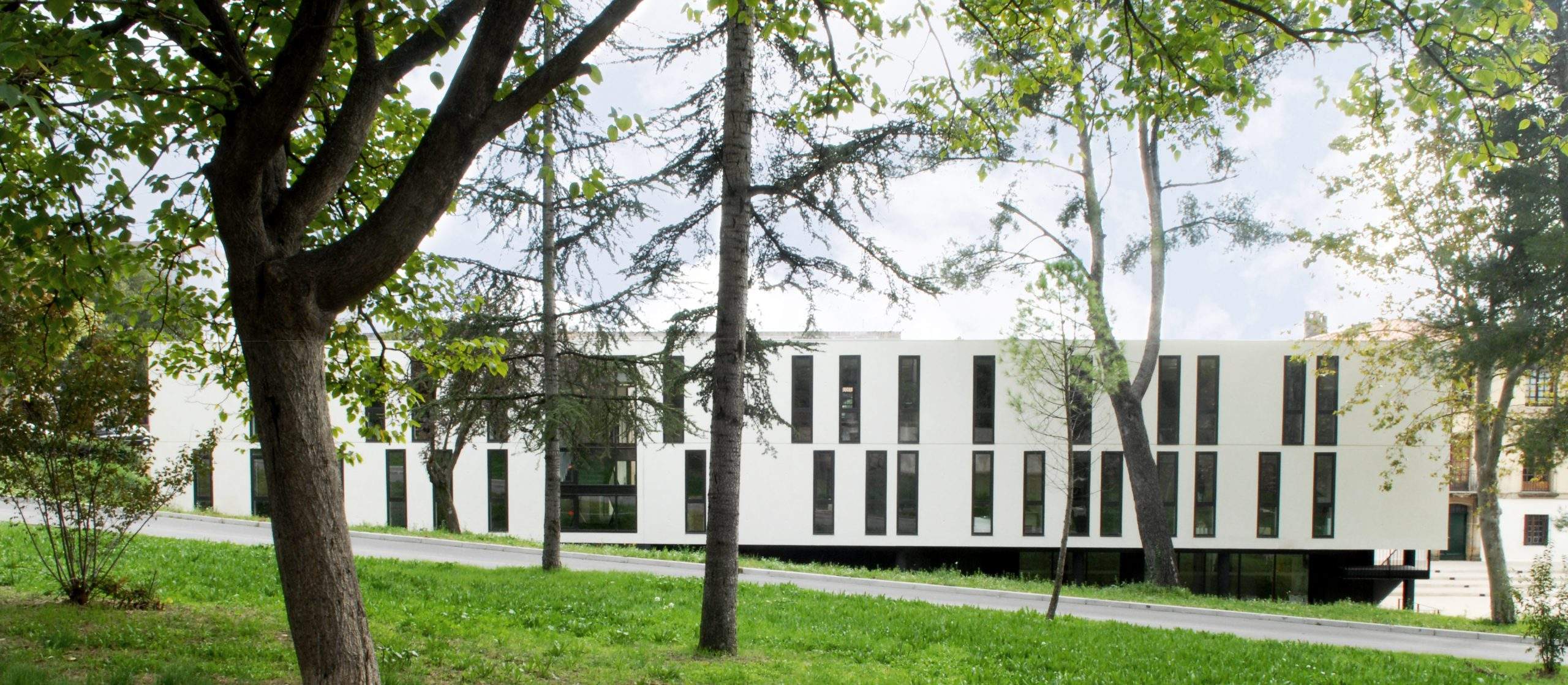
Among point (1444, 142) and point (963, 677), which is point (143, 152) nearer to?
point (963, 677)

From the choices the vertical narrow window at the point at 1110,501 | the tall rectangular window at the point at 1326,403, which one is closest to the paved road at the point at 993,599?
the vertical narrow window at the point at 1110,501

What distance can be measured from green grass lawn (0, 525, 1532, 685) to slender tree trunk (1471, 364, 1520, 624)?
755 cm

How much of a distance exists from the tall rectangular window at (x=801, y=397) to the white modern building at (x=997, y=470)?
42mm

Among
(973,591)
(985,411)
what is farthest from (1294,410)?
(973,591)

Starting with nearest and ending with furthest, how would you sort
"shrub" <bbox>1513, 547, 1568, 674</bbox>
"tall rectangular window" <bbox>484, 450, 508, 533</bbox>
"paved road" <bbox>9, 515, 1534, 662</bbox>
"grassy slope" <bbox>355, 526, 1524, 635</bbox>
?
1. "shrub" <bbox>1513, 547, 1568, 674</bbox>
2. "paved road" <bbox>9, 515, 1534, 662</bbox>
3. "grassy slope" <bbox>355, 526, 1524, 635</bbox>
4. "tall rectangular window" <bbox>484, 450, 508, 533</bbox>

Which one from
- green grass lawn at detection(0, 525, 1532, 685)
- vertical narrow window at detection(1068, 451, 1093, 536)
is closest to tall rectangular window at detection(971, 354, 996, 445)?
vertical narrow window at detection(1068, 451, 1093, 536)

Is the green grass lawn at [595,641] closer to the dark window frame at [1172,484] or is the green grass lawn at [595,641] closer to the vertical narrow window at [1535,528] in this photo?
the dark window frame at [1172,484]

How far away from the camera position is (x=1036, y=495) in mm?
26078

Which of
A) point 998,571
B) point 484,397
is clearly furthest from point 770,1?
point 998,571

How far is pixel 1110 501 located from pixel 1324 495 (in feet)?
20.3

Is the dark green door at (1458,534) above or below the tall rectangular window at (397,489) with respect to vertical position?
below

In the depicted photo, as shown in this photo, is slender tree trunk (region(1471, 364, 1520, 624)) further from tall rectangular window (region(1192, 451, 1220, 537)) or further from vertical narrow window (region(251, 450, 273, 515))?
vertical narrow window (region(251, 450, 273, 515))

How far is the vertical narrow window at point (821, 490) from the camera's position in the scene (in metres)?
26.2

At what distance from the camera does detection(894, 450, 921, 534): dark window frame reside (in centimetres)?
2609
